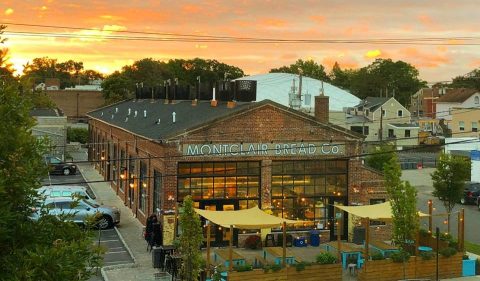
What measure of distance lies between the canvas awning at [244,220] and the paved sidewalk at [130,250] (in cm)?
288

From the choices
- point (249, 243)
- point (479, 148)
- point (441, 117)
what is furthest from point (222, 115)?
point (441, 117)

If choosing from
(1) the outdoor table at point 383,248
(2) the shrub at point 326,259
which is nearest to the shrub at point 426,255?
(1) the outdoor table at point 383,248

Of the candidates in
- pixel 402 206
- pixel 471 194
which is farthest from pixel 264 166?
pixel 471 194

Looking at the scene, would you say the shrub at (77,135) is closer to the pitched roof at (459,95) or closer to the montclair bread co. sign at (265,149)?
the montclair bread co. sign at (265,149)

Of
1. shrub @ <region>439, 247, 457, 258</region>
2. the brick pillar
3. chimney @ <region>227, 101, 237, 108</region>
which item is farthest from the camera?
chimney @ <region>227, 101, 237, 108</region>

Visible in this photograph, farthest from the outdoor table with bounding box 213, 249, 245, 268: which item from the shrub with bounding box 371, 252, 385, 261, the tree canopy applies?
the tree canopy

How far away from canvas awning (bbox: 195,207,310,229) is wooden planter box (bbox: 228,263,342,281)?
5.57ft

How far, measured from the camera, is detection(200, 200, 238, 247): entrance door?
27.0 metres

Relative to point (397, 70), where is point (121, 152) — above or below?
below

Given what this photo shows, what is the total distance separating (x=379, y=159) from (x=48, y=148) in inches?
1693

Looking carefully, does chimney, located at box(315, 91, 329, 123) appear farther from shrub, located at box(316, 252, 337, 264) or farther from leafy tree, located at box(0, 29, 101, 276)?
leafy tree, located at box(0, 29, 101, 276)

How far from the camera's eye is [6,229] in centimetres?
740

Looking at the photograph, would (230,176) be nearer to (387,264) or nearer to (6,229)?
(387,264)

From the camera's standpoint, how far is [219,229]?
2703 cm
